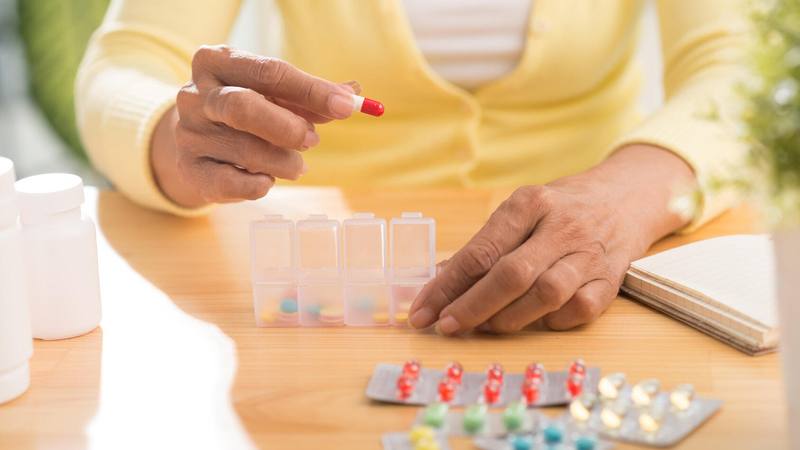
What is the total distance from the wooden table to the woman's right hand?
0.11 m

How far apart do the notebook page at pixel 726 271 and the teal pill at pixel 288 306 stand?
312mm

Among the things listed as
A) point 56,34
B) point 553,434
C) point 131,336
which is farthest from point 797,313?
point 56,34

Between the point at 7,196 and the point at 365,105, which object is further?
the point at 365,105

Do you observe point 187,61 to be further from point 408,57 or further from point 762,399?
point 762,399

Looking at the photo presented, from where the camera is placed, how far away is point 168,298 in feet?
3.27

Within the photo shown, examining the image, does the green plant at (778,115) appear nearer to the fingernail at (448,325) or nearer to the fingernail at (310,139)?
the fingernail at (448,325)

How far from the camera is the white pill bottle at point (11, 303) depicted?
748mm

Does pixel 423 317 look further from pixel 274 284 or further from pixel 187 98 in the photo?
pixel 187 98

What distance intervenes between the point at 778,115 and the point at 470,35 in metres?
0.88

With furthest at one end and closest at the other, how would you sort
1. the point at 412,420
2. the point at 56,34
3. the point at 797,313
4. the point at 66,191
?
the point at 56,34, the point at 66,191, the point at 412,420, the point at 797,313

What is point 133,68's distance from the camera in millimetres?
1331

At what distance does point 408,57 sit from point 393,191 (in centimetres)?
19

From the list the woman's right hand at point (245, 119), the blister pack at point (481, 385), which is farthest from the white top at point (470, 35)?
the blister pack at point (481, 385)

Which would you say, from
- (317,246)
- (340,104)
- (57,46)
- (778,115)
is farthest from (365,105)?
(57,46)
